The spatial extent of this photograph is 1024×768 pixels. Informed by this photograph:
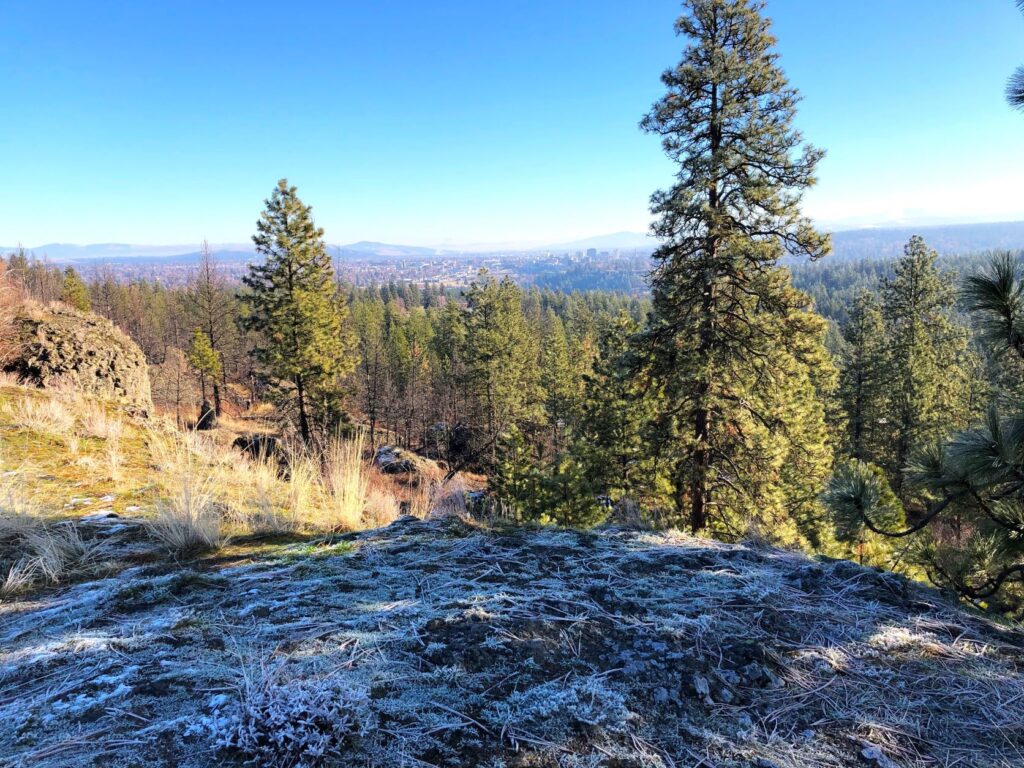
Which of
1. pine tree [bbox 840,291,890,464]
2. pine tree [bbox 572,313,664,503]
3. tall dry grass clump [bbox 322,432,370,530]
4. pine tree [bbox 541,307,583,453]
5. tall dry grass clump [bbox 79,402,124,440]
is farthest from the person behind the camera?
pine tree [bbox 541,307,583,453]

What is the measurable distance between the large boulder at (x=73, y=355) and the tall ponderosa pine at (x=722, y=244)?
35.2 ft

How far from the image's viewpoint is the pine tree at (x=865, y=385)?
75.7 feet

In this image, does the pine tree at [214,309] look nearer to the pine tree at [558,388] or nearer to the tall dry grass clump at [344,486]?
the pine tree at [558,388]

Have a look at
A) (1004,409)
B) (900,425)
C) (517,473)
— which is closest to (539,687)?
(1004,409)

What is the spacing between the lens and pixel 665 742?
1516 millimetres

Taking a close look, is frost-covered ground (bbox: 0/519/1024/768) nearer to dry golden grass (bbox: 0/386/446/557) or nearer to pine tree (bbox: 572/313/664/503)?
dry golden grass (bbox: 0/386/446/557)

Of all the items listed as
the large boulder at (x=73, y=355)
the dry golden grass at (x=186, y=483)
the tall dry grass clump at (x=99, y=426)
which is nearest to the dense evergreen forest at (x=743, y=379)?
the dry golden grass at (x=186, y=483)

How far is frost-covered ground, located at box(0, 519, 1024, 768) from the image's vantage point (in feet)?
4.65

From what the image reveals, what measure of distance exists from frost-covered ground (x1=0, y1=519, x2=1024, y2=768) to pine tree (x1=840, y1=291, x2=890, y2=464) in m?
25.0

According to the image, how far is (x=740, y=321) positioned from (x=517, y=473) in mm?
7923

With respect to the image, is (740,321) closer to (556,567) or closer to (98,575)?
(556,567)

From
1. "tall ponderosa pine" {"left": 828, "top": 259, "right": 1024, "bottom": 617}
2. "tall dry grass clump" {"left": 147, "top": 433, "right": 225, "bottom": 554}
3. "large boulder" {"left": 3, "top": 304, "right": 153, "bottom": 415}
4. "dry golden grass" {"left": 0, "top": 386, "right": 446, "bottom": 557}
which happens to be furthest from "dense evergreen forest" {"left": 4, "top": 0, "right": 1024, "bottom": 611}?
"large boulder" {"left": 3, "top": 304, "right": 153, "bottom": 415}

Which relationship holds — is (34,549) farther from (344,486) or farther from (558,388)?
(558,388)

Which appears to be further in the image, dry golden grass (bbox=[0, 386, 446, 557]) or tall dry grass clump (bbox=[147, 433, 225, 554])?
dry golden grass (bbox=[0, 386, 446, 557])
